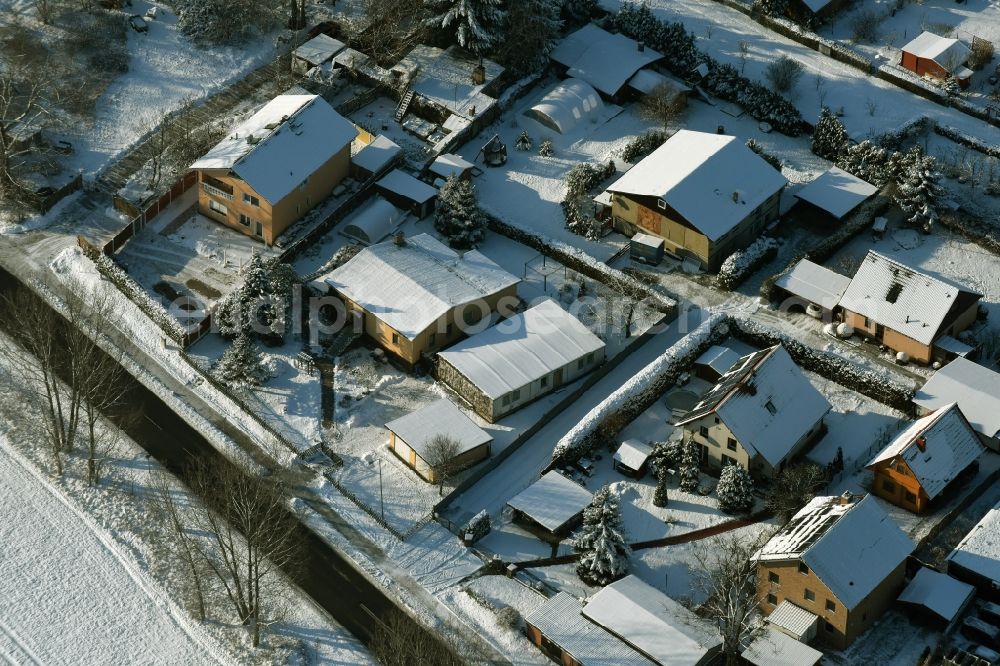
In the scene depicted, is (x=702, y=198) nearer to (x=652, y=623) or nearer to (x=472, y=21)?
(x=472, y=21)

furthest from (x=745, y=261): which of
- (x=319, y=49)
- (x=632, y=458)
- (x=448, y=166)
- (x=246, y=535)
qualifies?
(x=246, y=535)

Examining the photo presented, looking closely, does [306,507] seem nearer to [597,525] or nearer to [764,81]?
[597,525]

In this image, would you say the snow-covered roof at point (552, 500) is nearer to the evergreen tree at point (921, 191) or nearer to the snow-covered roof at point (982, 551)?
the snow-covered roof at point (982, 551)

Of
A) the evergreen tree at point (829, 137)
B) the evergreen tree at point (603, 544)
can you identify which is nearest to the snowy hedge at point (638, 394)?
the evergreen tree at point (603, 544)

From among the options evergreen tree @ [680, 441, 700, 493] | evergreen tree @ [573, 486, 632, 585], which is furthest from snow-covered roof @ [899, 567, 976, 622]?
evergreen tree @ [573, 486, 632, 585]

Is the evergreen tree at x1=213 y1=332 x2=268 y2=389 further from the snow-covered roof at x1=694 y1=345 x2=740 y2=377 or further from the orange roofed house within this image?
the snow-covered roof at x1=694 y1=345 x2=740 y2=377

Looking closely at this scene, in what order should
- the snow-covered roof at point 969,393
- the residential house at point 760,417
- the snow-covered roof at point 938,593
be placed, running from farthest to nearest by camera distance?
1. the snow-covered roof at point 969,393
2. the residential house at point 760,417
3. the snow-covered roof at point 938,593
